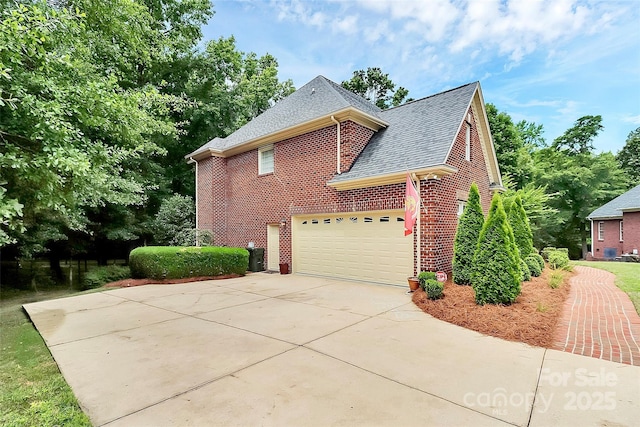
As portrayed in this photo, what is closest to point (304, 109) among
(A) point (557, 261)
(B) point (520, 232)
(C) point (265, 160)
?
(C) point (265, 160)

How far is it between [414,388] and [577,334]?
3.26m

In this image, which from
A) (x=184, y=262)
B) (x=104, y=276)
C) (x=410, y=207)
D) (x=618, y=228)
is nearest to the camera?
(x=410, y=207)

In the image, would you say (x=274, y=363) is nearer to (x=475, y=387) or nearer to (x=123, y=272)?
(x=475, y=387)

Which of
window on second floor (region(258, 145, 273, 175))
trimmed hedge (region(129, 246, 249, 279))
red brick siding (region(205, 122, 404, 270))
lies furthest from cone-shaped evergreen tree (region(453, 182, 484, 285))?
window on second floor (region(258, 145, 273, 175))

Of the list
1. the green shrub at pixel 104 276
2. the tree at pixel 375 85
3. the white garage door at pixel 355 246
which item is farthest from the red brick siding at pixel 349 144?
the tree at pixel 375 85

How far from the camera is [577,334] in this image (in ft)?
15.0

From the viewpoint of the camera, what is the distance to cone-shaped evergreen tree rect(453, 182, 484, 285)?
719 cm

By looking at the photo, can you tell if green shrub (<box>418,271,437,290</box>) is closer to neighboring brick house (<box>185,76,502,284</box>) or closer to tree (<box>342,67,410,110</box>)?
neighboring brick house (<box>185,76,502,284</box>)

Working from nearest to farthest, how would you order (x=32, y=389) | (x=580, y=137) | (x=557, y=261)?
(x=32, y=389) < (x=557, y=261) < (x=580, y=137)

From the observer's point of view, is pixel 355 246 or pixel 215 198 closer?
pixel 355 246

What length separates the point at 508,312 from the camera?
530 centimetres

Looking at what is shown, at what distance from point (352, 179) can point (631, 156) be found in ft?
129

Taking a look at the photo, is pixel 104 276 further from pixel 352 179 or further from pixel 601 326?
pixel 601 326

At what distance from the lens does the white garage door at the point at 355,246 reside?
8531 mm
